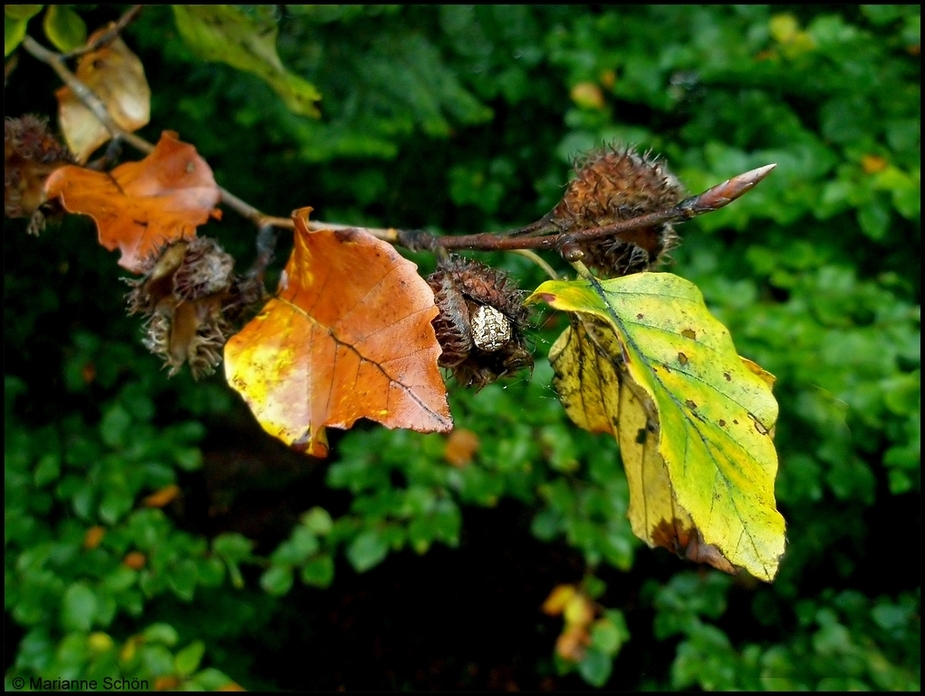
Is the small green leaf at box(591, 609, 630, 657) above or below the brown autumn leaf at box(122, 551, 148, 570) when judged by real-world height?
below

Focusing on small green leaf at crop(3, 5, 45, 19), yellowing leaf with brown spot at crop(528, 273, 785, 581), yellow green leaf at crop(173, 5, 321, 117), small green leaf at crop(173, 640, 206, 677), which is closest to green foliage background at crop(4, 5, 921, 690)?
small green leaf at crop(173, 640, 206, 677)

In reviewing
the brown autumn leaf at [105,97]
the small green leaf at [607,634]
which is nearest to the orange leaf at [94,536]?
the brown autumn leaf at [105,97]

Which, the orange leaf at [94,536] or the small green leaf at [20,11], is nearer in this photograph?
the small green leaf at [20,11]

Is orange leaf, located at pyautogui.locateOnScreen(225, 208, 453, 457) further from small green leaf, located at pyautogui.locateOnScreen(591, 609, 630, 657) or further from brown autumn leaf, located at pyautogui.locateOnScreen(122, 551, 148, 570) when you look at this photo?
small green leaf, located at pyautogui.locateOnScreen(591, 609, 630, 657)

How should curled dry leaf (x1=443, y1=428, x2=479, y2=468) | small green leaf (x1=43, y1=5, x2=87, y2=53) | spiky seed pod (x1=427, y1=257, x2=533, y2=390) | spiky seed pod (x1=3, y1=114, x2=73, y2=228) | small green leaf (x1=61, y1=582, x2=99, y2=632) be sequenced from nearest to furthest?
1. spiky seed pod (x1=427, y1=257, x2=533, y2=390)
2. spiky seed pod (x1=3, y1=114, x2=73, y2=228)
3. small green leaf (x1=43, y1=5, x2=87, y2=53)
4. small green leaf (x1=61, y1=582, x2=99, y2=632)
5. curled dry leaf (x1=443, y1=428, x2=479, y2=468)

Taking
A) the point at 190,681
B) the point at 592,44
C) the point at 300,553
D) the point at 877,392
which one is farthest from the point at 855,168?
the point at 190,681

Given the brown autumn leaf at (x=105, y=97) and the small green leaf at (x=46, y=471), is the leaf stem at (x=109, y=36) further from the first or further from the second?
the small green leaf at (x=46, y=471)
